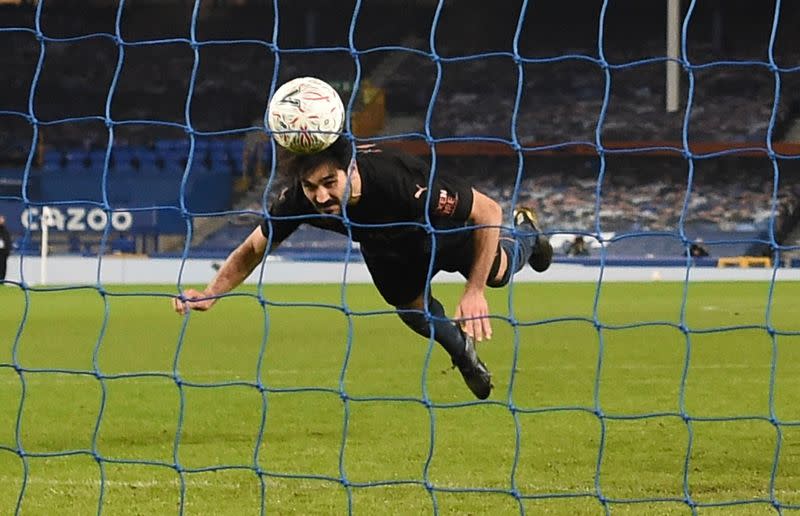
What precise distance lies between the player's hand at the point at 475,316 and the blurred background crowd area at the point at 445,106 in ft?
90.7

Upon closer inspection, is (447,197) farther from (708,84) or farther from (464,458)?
(708,84)

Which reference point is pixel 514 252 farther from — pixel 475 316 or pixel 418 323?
pixel 475 316

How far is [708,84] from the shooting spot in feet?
125

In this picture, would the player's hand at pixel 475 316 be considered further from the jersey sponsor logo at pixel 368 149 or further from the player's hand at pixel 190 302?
the player's hand at pixel 190 302

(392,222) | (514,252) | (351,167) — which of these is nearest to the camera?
(351,167)

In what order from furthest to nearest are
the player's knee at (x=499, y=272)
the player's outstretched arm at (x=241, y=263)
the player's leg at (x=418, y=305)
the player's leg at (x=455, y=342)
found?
the player's leg at (x=455, y=342) < the player's knee at (x=499, y=272) < the player's leg at (x=418, y=305) < the player's outstretched arm at (x=241, y=263)

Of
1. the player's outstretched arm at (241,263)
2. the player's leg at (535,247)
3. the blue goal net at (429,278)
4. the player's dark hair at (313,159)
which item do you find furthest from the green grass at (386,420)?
the player's leg at (535,247)

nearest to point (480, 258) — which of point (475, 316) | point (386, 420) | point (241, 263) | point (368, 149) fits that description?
point (475, 316)

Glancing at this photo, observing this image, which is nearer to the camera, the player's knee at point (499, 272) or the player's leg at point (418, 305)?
the player's leg at point (418, 305)

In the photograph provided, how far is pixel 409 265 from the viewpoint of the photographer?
6664 millimetres

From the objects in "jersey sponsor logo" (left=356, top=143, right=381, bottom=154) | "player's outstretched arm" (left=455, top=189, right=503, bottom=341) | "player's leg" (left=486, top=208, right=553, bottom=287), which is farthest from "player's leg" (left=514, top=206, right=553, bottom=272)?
"jersey sponsor logo" (left=356, top=143, right=381, bottom=154)

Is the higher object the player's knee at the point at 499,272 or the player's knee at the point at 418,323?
the player's knee at the point at 499,272

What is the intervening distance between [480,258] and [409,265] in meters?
0.68

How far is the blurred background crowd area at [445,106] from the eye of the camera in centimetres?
3525
